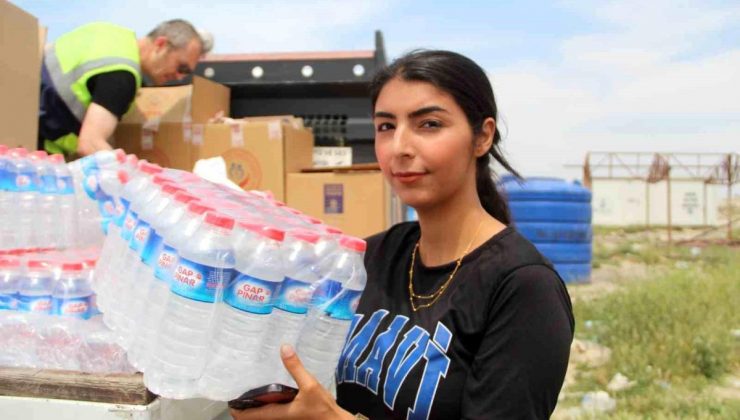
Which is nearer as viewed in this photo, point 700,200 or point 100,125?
point 100,125

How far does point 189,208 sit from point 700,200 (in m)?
29.6

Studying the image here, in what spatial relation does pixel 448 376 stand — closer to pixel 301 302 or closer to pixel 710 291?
pixel 301 302

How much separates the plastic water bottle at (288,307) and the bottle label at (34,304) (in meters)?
0.72

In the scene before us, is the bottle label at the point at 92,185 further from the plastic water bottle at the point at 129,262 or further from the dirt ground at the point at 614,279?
the dirt ground at the point at 614,279

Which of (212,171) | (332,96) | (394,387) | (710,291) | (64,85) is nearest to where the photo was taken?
(394,387)

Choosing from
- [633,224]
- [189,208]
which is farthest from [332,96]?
[633,224]

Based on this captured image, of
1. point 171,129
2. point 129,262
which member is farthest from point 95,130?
point 129,262

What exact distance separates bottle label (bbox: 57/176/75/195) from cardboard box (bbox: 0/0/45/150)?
597 millimetres

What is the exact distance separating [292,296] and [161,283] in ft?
1.02

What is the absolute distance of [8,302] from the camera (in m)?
2.03

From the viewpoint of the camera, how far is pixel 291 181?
12.8ft

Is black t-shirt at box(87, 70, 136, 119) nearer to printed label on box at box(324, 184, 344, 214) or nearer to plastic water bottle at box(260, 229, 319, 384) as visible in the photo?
printed label on box at box(324, 184, 344, 214)

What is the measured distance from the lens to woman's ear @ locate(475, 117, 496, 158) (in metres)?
2.02

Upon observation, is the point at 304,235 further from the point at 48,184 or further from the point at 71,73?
the point at 71,73
